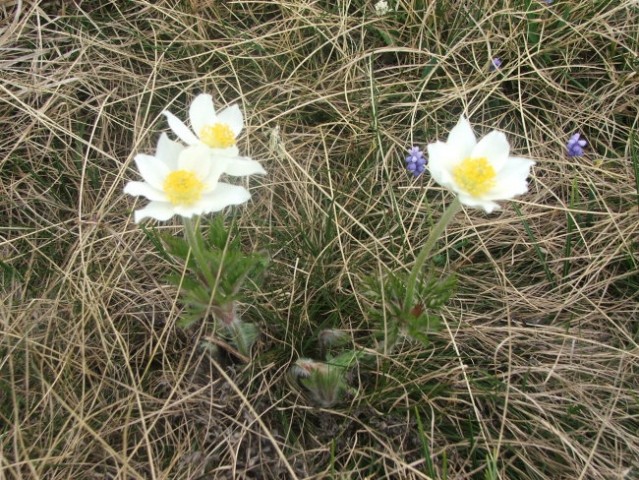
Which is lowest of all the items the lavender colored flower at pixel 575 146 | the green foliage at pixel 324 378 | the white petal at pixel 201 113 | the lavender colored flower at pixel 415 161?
the green foliage at pixel 324 378

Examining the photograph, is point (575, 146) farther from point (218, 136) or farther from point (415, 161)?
point (218, 136)

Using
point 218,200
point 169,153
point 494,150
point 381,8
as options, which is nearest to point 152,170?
point 169,153

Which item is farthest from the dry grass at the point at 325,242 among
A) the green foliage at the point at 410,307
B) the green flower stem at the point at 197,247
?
the green flower stem at the point at 197,247

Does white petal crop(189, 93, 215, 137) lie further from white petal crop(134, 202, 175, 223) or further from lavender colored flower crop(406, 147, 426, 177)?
lavender colored flower crop(406, 147, 426, 177)

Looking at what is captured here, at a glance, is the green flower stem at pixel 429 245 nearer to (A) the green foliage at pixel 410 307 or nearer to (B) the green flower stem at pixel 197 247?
(A) the green foliage at pixel 410 307

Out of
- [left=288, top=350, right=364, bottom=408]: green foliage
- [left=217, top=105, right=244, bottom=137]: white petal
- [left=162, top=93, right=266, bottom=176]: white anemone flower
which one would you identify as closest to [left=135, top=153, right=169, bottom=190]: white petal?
[left=162, top=93, right=266, bottom=176]: white anemone flower

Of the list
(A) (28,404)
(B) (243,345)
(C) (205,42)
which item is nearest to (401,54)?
(C) (205,42)

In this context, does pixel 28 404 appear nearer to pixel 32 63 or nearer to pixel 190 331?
pixel 190 331
